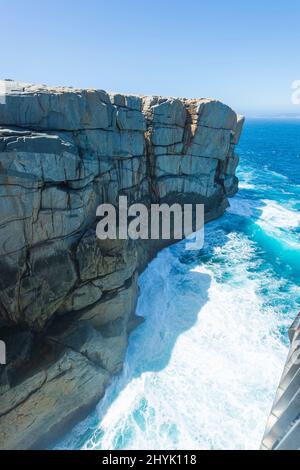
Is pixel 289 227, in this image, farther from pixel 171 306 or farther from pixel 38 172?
pixel 38 172

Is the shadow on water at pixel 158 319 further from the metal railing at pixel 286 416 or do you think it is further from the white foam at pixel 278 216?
the white foam at pixel 278 216

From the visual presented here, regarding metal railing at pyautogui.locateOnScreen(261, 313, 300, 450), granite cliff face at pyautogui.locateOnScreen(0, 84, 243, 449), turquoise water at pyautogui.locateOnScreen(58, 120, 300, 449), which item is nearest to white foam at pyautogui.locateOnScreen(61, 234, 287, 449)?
turquoise water at pyautogui.locateOnScreen(58, 120, 300, 449)

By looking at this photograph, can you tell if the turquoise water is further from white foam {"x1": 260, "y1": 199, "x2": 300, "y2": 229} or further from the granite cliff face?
white foam {"x1": 260, "y1": 199, "x2": 300, "y2": 229}

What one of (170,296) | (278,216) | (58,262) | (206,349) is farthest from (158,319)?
(278,216)

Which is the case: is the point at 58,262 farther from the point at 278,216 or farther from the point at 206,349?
the point at 278,216

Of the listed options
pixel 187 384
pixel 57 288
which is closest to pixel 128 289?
pixel 57 288

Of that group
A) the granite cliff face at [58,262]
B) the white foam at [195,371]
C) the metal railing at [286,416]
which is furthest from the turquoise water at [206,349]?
the granite cliff face at [58,262]
